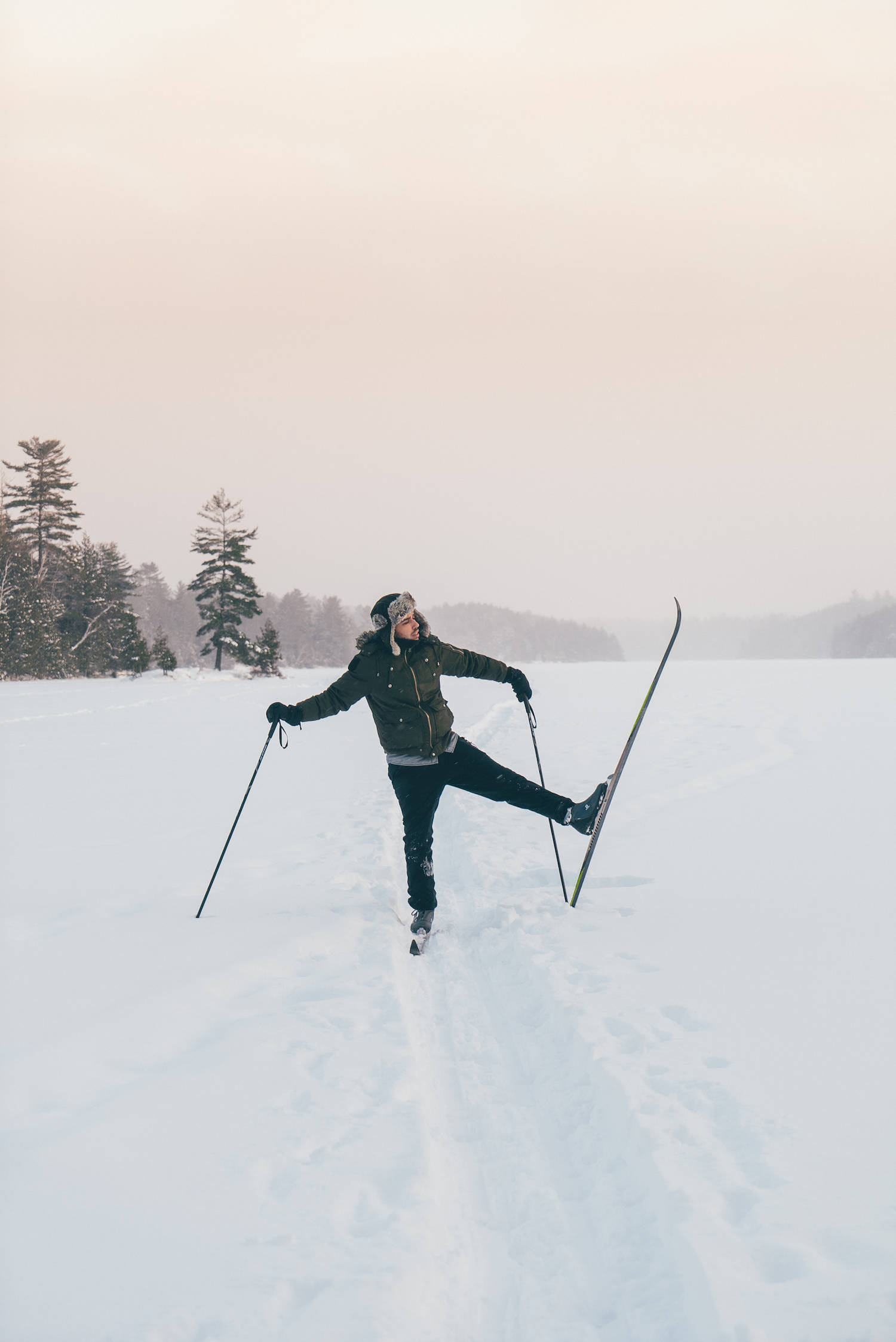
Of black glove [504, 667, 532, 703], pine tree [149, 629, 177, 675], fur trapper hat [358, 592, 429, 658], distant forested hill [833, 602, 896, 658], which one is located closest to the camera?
fur trapper hat [358, 592, 429, 658]

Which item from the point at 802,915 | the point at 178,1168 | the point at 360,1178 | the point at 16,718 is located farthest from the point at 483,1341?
the point at 16,718

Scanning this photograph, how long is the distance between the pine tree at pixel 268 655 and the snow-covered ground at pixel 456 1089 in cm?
3517

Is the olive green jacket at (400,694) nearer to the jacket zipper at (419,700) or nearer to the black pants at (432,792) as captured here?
the jacket zipper at (419,700)

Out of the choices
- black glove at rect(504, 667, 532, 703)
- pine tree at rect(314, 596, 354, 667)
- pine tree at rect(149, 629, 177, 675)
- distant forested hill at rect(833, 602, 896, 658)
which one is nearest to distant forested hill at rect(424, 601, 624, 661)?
distant forested hill at rect(833, 602, 896, 658)

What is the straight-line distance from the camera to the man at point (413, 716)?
5.03 metres

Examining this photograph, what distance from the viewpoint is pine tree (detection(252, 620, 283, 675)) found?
42.1 meters

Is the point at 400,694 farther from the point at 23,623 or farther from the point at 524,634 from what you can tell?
the point at 524,634

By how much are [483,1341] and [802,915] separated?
358 centimetres

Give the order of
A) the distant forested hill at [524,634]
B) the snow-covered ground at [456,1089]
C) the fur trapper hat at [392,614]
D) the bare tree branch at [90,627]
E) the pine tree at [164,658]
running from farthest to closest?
1. the distant forested hill at [524,634]
2. the bare tree branch at [90,627]
3. the pine tree at [164,658]
4. the fur trapper hat at [392,614]
5. the snow-covered ground at [456,1089]

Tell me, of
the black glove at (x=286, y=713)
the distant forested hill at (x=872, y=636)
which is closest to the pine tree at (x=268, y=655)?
the black glove at (x=286, y=713)

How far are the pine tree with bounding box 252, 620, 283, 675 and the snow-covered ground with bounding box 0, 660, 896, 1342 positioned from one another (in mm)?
35166

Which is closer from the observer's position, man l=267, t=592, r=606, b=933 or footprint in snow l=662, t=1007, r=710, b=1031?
footprint in snow l=662, t=1007, r=710, b=1031

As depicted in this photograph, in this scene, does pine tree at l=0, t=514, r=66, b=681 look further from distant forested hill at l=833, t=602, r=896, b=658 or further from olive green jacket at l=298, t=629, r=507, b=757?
distant forested hill at l=833, t=602, r=896, b=658

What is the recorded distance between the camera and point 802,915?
4.92 m
